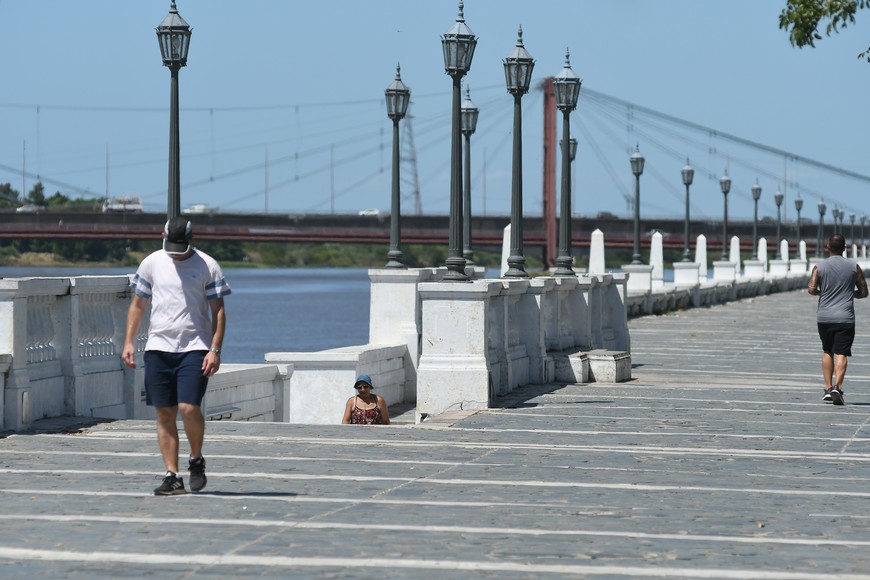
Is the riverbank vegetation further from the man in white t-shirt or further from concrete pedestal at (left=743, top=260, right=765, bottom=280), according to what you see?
the man in white t-shirt

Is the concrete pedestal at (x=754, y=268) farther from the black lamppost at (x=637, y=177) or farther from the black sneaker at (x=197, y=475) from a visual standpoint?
the black sneaker at (x=197, y=475)

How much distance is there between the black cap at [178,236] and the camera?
Answer: 9922 millimetres

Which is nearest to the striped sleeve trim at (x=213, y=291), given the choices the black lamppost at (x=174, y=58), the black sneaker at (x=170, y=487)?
the black sneaker at (x=170, y=487)

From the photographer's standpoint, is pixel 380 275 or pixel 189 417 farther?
pixel 380 275

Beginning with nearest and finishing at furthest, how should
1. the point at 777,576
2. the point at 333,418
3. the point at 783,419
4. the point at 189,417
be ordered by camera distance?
the point at 777,576
the point at 189,417
the point at 783,419
the point at 333,418

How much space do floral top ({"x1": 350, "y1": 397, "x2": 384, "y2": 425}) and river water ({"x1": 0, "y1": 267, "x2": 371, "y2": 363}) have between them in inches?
809

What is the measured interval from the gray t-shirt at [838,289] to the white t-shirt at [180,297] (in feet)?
30.6

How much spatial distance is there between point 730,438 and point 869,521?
4.63 metres

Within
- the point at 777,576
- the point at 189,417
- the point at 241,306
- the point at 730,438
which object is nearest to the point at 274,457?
the point at 189,417

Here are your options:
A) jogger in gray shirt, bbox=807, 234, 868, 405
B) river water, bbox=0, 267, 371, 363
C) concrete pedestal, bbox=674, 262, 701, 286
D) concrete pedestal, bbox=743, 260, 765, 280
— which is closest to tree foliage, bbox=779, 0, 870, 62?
jogger in gray shirt, bbox=807, 234, 868, 405

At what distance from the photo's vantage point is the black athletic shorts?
1758 centimetres

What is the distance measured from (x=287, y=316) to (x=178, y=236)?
316 ft

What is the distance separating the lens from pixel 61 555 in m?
7.81

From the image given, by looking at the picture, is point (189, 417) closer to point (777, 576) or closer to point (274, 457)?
point (274, 457)
